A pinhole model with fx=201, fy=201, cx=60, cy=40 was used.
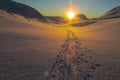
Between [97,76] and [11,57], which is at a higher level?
[11,57]

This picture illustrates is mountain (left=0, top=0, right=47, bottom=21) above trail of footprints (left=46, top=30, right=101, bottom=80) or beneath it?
above

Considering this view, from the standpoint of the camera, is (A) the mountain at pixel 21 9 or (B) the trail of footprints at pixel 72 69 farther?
(A) the mountain at pixel 21 9

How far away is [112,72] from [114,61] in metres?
3.23

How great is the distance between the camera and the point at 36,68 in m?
13.4

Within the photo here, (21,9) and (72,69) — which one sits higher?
(21,9)

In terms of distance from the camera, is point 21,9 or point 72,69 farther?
point 21,9

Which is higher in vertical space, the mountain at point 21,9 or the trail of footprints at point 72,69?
the mountain at point 21,9

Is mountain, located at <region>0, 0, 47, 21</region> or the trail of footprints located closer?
the trail of footprints

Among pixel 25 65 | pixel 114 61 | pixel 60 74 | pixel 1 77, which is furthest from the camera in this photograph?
pixel 114 61

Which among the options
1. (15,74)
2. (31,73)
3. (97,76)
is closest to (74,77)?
(97,76)

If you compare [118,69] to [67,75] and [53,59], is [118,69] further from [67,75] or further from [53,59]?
[53,59]

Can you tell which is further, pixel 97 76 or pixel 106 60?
pixel 106 60

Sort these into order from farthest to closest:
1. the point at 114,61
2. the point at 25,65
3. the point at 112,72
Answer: the point at 114,61 → the point at 25,65 → the point at 112,72

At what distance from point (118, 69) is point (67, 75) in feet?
13.4
